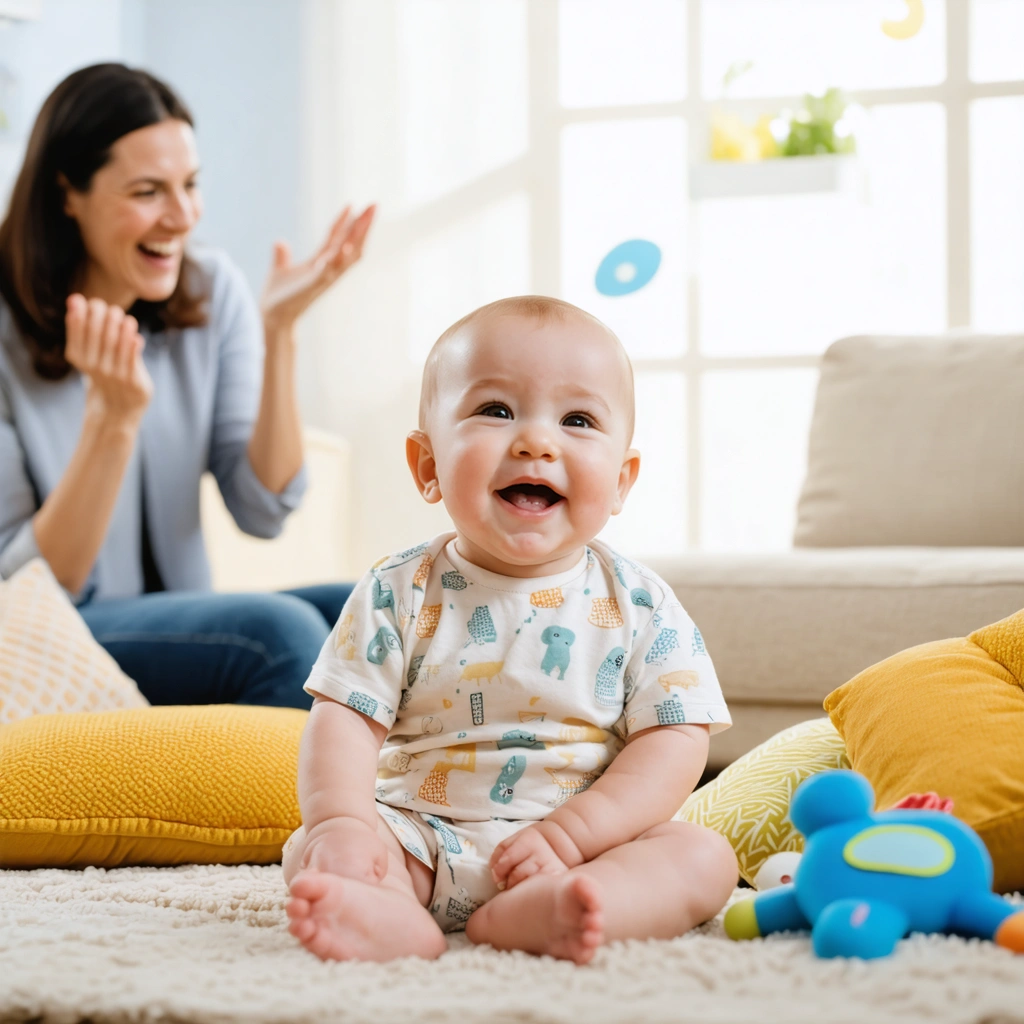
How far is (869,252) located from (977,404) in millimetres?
1483

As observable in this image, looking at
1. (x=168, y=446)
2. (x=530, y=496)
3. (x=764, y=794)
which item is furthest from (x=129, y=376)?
(x=764, y=794)

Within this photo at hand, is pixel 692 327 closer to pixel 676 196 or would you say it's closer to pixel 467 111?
pixel 676 196

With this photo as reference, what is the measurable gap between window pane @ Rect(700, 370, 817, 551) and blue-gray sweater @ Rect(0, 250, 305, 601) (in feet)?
5.60

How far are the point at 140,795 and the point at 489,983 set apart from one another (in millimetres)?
560

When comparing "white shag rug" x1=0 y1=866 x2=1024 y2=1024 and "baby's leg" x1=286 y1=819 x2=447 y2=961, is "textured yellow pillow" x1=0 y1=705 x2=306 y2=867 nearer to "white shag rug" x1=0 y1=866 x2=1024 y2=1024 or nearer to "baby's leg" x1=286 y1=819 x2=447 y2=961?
"white shag rug" x1=0 y1=866 x2=1024 y2=1024

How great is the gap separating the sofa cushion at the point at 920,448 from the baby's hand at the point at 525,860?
137 cm

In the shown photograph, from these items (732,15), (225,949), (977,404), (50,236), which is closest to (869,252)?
(732,15)

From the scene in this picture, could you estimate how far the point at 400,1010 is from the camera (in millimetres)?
626

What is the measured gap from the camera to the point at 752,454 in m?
3.49

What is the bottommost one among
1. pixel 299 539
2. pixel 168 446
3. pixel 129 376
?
pixel 299 539

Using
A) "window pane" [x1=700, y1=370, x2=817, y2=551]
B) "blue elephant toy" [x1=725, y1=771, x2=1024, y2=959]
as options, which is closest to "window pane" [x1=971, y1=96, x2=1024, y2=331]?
"window pane" [x1=700, y1=370, x2=817, y2=551]

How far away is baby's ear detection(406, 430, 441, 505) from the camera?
3.21 feet

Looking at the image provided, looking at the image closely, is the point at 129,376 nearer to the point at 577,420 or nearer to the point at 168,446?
the point at 168,446

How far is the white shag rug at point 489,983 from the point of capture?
616mm
